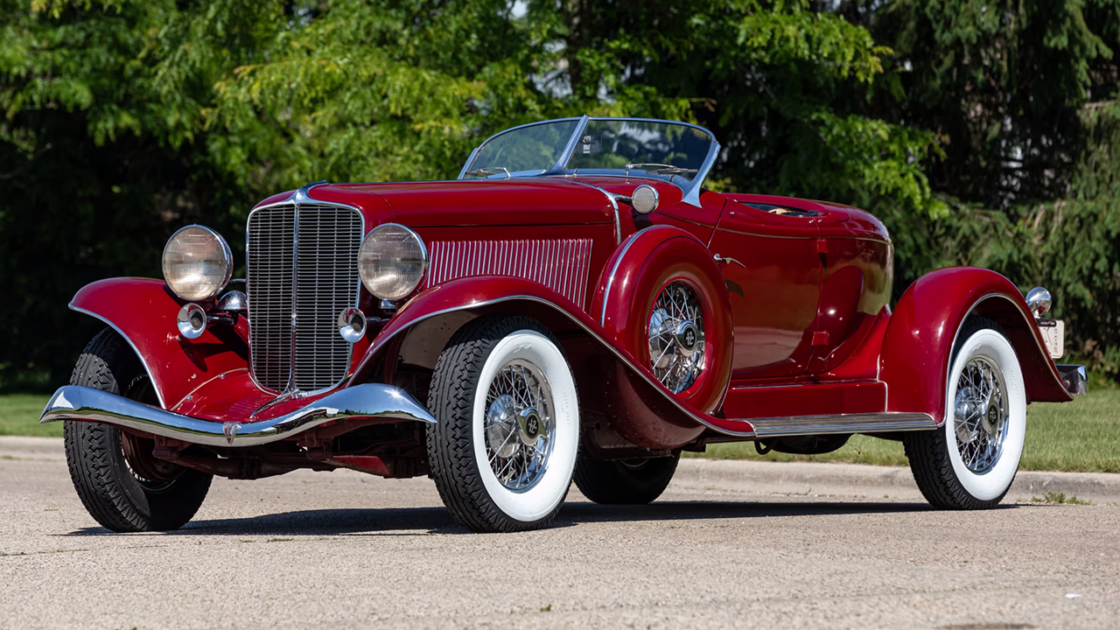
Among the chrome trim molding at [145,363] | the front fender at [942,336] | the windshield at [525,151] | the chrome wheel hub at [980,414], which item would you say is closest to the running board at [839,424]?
the front fender at [942,336]

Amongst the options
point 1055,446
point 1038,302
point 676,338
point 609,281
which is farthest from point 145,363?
point 1055,446

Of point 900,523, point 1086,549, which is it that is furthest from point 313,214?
point 1086,549

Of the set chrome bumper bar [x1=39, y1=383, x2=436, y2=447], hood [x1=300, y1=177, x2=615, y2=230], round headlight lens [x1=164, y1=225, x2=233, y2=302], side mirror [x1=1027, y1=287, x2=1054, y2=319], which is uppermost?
hood [x1=300, y1=177, x2=615, y2=230]

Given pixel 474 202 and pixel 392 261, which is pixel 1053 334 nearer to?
pixel 474 202

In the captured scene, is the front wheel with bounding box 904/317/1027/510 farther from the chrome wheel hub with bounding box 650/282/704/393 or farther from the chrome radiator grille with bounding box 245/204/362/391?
the chrome radiator grille with bounding box 245/204/362/391

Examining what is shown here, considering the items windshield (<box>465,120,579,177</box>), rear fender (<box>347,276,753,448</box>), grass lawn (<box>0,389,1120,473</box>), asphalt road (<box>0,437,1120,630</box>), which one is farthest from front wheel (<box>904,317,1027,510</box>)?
windshield (<box>465,120,579,177</box>)

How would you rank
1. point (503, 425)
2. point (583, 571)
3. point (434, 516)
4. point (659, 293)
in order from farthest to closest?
point (434, 516) < point (659, 293) < point (503, 425) < point (583, 571)

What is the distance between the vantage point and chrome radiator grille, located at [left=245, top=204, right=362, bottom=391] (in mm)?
5992

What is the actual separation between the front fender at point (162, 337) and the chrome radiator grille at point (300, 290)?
7.9 inches

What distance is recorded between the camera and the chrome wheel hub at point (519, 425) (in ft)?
18.7

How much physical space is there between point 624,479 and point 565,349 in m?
2.20

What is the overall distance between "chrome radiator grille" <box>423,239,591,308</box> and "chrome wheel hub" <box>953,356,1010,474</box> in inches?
96.0

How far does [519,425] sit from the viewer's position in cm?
577

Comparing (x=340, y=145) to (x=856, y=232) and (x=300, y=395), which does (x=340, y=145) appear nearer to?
(x=856, y=232)
